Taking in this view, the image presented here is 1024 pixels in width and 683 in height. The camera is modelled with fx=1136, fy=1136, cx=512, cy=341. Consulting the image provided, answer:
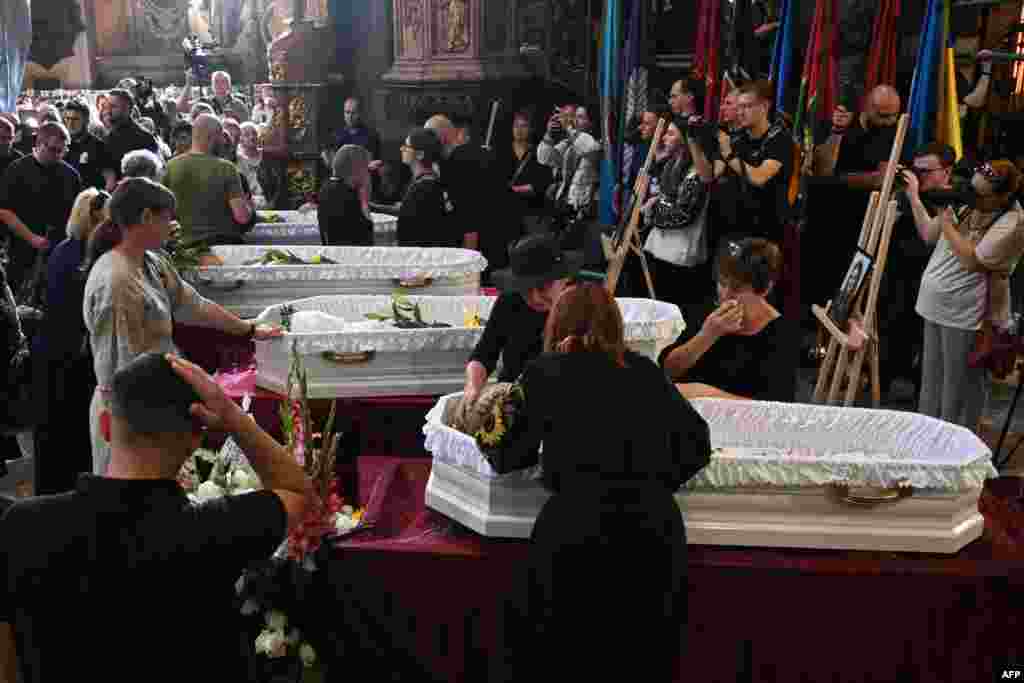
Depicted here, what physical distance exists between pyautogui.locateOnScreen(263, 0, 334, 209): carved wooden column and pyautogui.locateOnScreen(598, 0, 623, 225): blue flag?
337 cm

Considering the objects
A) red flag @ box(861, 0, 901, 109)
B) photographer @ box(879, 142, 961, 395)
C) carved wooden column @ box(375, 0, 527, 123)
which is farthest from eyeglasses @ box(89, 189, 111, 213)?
carved wooden column @ box(375, 0, 527, 123)

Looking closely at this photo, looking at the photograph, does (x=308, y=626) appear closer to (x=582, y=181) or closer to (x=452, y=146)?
(x=452, y=146)

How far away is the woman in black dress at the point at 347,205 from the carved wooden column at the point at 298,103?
4.29 m

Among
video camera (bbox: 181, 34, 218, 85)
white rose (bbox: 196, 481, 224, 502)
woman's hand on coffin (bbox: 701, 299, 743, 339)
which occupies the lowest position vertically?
white rose (bbox: 196, 481, 224, 502)

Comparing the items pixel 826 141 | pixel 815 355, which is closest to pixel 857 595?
pixel 815 355

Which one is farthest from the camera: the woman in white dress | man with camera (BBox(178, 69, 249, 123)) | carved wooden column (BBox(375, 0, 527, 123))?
man with camera (BBox(178, 69, 249, 123))

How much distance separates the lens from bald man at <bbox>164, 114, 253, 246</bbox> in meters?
5.77

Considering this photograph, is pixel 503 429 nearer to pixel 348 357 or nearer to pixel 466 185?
pixel 348 357

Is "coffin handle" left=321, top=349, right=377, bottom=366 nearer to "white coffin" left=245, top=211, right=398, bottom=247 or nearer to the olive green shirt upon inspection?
the olive green shirt

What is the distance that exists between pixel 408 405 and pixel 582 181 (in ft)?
15.0

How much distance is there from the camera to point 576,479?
2.47 m

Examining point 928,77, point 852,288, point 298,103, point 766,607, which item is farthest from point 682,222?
point 298,103

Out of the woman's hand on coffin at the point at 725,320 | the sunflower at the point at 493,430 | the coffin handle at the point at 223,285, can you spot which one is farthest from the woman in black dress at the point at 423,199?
the sunflower at the point at 493,430

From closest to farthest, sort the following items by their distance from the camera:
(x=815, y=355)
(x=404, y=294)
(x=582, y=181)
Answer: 1. (x=404, y=294)
2. (x=815, y=355)
3. (x=582, y=181)
